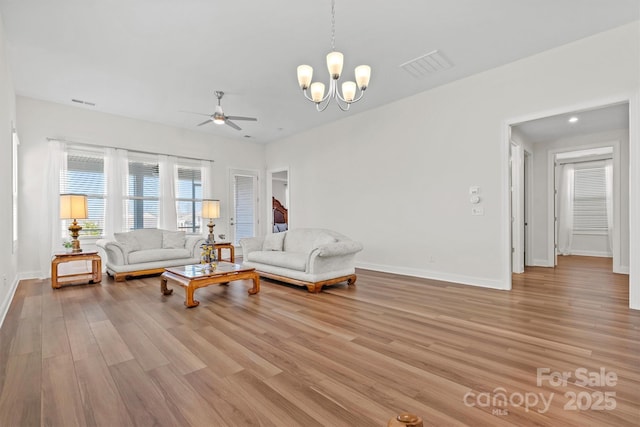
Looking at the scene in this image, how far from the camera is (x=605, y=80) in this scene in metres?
3.47

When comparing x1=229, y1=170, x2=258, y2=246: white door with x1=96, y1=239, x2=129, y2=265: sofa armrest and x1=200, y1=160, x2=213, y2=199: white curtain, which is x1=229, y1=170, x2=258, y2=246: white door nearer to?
x1=200, y1=160, x2=213, y2=199: white curtain

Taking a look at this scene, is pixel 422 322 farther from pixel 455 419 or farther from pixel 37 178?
pixel 37 178

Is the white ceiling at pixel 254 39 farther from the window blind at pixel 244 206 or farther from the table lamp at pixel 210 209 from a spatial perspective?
the window blind at pixel 244 206

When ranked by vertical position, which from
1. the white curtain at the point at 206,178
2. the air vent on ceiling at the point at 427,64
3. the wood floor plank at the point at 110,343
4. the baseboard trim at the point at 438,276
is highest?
the air vent on ceiling at the point at 427,64

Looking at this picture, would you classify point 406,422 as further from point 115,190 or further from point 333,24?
point 115,190

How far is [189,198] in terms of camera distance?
7.12m

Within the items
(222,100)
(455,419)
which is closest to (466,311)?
(455,419)

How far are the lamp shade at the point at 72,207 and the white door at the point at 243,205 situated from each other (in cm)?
334

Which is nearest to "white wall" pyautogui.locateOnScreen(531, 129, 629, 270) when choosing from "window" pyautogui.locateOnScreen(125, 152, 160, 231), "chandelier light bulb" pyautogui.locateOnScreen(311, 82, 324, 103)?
"chandelier light bulb" pyautogui.locateOnScreen(311, 82, 324, 103)

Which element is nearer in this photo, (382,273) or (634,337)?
(634,337)

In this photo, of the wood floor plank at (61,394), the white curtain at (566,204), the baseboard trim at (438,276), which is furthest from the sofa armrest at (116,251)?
the white curtain at (566,204)

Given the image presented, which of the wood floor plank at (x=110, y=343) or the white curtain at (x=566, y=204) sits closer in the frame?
the wood floor plank at (x=110, y=343)

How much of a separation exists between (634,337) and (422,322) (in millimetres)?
1660

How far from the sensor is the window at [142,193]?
6.27 meters
